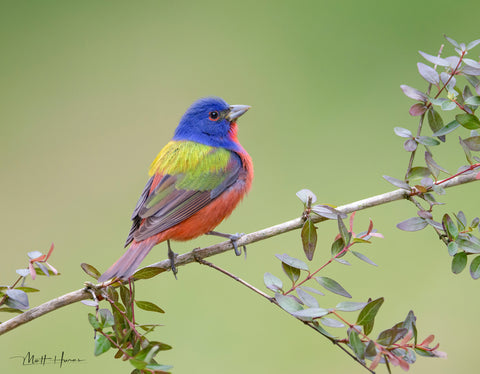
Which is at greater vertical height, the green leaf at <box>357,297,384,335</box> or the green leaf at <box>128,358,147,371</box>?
the green leaf at <box>357,297,384,335</box>

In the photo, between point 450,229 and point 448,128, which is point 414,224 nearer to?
point 450,229

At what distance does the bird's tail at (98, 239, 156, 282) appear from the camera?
7.45 ft

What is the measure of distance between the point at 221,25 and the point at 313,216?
14.4 feet

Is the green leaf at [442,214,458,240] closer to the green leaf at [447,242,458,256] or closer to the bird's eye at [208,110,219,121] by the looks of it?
the green leaf at [447,242,458,256]

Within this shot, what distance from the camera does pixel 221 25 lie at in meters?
6.34

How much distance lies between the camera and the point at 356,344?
1.82 meters

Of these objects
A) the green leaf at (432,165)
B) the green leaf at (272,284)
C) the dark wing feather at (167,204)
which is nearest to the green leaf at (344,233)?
the green leaf at (272,284)

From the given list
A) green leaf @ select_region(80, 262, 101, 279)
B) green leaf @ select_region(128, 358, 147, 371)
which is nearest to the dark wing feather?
green leaf @ select_region(80, 262, 101, 279)

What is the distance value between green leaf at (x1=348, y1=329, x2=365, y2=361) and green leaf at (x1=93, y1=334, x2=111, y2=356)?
2.34 feet

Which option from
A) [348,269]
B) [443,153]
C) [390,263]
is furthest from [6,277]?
[443,153]

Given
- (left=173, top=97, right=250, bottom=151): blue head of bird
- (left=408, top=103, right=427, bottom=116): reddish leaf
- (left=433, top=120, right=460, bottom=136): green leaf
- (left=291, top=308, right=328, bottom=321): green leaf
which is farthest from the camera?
(left=173, top=97, right=250, bottom=151): blue head of bird

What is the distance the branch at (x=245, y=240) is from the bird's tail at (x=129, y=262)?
92mm

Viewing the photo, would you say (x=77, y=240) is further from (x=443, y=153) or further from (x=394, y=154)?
(x=443, y=153)

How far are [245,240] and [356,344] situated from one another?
2.40 feet
